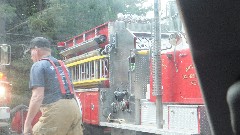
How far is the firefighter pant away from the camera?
5176mm

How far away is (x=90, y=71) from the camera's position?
31.8 ft

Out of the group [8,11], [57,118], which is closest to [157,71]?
[57,118]

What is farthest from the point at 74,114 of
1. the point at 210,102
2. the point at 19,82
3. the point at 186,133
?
the point at 19,82

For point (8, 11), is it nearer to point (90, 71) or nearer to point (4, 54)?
point (90, 71)

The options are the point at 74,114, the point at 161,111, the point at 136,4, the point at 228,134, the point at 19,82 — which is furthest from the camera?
the point at 136,4

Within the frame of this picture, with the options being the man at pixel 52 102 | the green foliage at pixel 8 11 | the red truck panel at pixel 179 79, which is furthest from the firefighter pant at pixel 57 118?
the green foliage at pixel 8 11

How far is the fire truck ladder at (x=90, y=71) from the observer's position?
29.5 ft

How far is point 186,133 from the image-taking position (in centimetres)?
558

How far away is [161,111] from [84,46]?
4309mm

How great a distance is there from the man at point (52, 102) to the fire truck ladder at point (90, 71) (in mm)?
3508

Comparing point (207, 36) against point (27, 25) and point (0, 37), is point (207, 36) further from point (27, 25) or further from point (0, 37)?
point (27, 25)

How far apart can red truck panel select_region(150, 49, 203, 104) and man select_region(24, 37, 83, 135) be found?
56.6 inches

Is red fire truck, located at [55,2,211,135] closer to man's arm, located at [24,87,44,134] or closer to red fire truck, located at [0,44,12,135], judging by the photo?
red fire truck, located at [0,44,12,135]

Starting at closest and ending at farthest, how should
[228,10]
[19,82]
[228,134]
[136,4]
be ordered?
[228,10] → [228,134] → [19,82] → [136,4]
